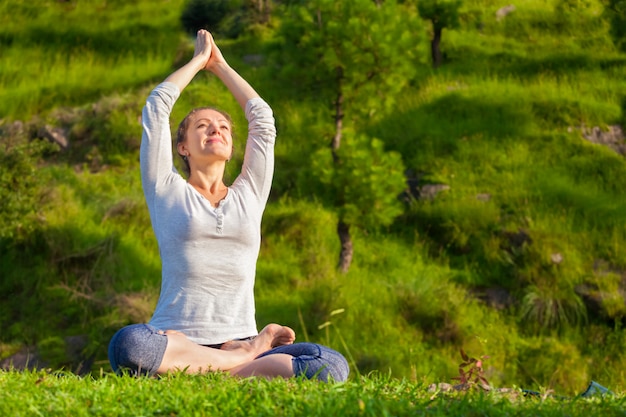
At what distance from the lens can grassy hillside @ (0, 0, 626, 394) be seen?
1035 cm

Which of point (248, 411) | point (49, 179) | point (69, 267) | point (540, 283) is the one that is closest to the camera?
point (248, 411)

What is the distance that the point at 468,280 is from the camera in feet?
37.0

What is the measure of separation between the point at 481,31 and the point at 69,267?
28.3 feet

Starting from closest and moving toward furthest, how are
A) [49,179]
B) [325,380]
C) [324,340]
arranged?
[325,380]
[324,340]
[49,179]

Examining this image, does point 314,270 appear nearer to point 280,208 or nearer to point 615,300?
point 280,208

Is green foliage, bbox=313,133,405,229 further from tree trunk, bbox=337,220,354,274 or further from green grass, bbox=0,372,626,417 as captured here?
green grass, bbox=0,372,626,417

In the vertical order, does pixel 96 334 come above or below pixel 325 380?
below

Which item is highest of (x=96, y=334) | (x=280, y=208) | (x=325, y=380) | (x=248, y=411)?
(x=248, y=411)

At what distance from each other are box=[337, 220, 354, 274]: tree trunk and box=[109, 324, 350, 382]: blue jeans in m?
7.32

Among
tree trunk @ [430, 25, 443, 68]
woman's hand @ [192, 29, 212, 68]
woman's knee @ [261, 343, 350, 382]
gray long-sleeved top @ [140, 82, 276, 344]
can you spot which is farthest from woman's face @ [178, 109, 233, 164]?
tree trunk @ [430, 25, 443, 68]

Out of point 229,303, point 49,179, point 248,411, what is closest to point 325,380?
point 229,303

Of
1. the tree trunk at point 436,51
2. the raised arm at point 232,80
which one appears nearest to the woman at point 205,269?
the raised arm at point 232,80

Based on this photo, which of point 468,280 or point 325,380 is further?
point 468,280

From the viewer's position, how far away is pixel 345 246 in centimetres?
1138
